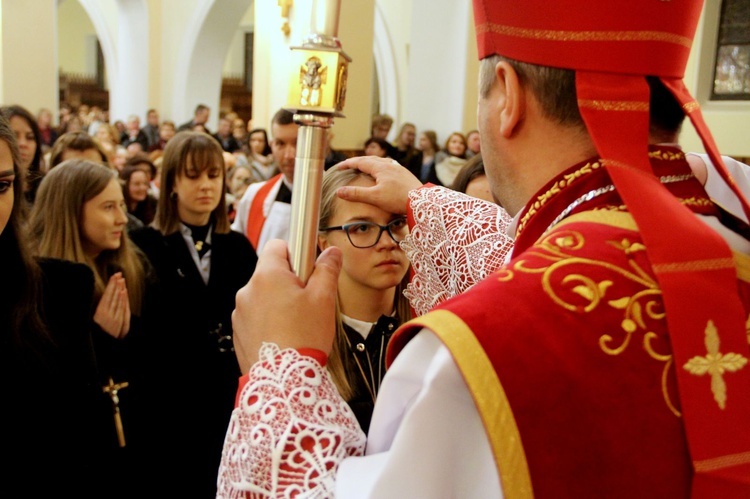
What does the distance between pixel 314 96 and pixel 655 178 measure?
444 millimetres

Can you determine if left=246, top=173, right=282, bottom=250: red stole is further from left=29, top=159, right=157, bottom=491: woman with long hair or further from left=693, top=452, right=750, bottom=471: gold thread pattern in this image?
left=693, top=452, right=750, bottom=471: gold thread pattern

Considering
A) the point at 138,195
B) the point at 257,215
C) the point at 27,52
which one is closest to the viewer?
the point at 257,215

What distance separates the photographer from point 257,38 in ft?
27.8

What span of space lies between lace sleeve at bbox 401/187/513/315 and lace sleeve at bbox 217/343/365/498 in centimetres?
63

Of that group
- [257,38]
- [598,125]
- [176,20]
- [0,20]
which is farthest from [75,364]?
[176,20]

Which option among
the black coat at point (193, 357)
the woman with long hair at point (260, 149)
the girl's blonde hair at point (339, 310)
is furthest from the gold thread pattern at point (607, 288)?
the woman with long hair at point (260, 149)

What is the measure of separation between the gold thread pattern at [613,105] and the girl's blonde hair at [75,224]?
7.94ft

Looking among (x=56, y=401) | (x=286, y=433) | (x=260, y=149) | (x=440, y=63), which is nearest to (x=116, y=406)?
(x=56, y=401)

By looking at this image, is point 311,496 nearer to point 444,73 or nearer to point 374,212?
point 374,212

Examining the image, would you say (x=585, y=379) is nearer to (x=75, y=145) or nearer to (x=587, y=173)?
(x=587, y=173)

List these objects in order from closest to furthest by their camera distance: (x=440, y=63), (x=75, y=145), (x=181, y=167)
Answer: (x=181, y=167), (x=75, y=145), (x=440, y=63)

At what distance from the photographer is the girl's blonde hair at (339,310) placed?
208cm

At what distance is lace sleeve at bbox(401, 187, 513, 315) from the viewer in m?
1.65

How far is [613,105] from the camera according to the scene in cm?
103
